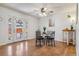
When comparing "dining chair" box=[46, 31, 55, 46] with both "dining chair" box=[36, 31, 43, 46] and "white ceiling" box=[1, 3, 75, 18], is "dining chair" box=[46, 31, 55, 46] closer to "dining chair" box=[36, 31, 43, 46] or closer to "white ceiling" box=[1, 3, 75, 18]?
"dining chair" box=[36, 31, 43, 46]

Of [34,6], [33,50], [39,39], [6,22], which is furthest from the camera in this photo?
[6,22]

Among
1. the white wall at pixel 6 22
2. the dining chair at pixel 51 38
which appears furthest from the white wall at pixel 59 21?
the white wall at pixel 6 22

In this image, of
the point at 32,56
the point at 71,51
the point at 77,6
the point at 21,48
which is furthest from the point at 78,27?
the point at 21,48

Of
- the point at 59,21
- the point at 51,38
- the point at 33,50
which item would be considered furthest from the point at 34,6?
the point at 33,50

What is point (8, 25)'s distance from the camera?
2.84 metres

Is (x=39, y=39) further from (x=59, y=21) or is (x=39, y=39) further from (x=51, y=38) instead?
(x=59, y=21)

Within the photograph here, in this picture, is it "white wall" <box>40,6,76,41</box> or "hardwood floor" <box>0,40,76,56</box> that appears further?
"white wall" <box>40,6,76,41</box>

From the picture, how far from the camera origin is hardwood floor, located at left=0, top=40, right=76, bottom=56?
2.35 m

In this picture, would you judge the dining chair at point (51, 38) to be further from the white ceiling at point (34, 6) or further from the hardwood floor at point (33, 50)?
the white ceiling at point (34, 6)

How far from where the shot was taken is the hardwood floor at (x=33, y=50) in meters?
2.35

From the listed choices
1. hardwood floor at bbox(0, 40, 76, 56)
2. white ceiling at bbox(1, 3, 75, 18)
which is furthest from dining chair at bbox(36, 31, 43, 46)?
white ceiling at bbox(1, 3, 75, 18)

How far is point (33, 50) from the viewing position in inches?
102

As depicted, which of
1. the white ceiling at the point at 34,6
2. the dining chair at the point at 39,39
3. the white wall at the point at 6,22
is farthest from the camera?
the dining chair at the point at 39,39

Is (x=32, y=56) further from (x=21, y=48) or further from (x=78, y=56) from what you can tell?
(x=78, y=56)
